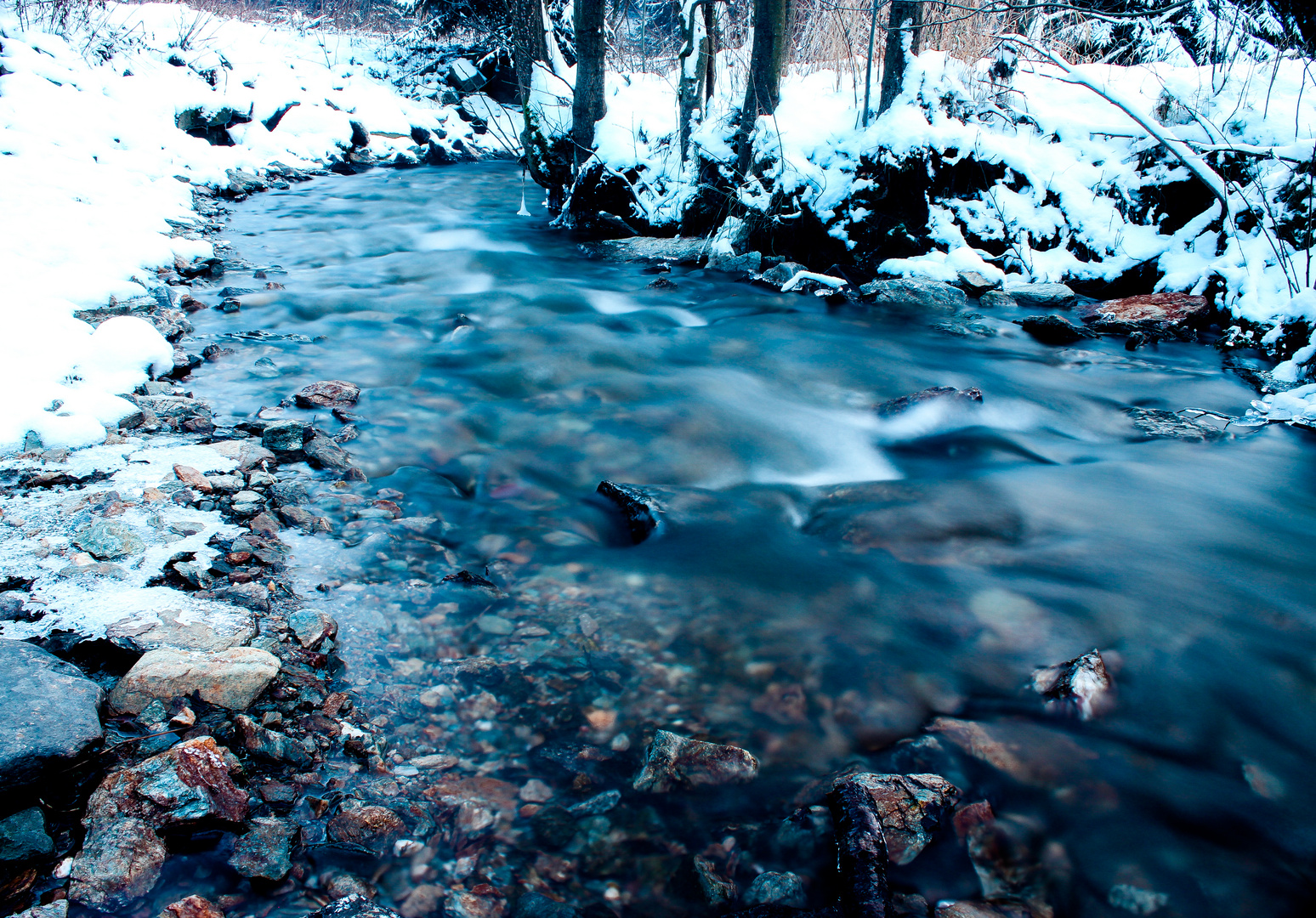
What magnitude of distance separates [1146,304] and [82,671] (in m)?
6.43

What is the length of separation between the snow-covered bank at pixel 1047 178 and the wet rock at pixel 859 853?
5.10 meters

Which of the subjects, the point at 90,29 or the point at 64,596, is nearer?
the point at 64,596

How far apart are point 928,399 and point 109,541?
376cm

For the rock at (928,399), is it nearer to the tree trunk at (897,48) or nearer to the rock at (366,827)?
the rock at (366,827)

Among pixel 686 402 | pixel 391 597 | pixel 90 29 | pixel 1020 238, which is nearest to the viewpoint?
pixel 391 597

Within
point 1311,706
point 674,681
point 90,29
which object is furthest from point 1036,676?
point 90,29

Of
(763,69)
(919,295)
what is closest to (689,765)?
(919,295)

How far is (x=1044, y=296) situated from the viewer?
577 centimetres

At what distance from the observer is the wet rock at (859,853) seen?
4.44ft

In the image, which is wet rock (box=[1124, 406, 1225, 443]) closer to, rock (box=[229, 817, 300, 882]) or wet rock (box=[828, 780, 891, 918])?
wet rock (box=[828, 780, 891, 918])

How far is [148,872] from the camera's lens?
4.17ft

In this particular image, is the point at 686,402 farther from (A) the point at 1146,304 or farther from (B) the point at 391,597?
(A) the point at 1146,304

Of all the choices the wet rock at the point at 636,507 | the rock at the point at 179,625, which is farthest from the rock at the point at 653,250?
the rock at the point at 179,625

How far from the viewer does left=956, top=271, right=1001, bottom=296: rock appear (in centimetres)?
587
